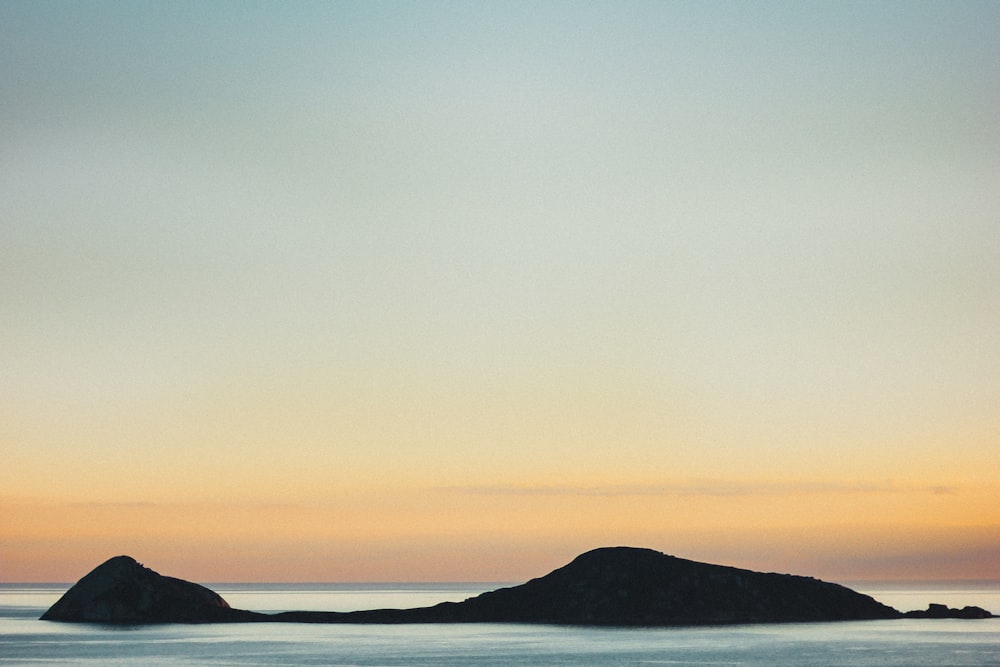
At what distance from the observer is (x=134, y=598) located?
158 m

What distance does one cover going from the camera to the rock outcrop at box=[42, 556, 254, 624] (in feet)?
516

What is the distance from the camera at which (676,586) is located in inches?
6196

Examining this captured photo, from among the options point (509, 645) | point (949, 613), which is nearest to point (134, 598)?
point (509, 645)

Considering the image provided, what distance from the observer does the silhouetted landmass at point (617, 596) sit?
516ft

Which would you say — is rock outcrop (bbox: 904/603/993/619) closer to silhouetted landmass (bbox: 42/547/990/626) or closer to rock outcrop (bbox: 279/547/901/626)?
silhouetted landmass (bbox: 42/547/990/626)

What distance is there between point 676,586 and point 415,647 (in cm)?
4266

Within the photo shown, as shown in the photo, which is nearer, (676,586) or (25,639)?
(25,639)

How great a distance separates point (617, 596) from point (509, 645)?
3631 centimetres

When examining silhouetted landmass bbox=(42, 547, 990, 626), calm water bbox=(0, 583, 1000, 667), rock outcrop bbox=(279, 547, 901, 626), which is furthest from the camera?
silhouetted landmass bbox=(42, 547, 990, 626)

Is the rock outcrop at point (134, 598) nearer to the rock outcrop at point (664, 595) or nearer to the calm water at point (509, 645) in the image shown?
the calm water at point (509, 645)

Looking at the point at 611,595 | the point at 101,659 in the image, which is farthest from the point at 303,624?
the point at 101,659

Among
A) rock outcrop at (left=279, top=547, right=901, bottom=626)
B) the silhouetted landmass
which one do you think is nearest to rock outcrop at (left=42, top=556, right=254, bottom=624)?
the silhouetted landmass

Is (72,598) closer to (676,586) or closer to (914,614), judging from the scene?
(676,586)

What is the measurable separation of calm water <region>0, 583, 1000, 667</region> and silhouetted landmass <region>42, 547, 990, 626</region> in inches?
98.6
